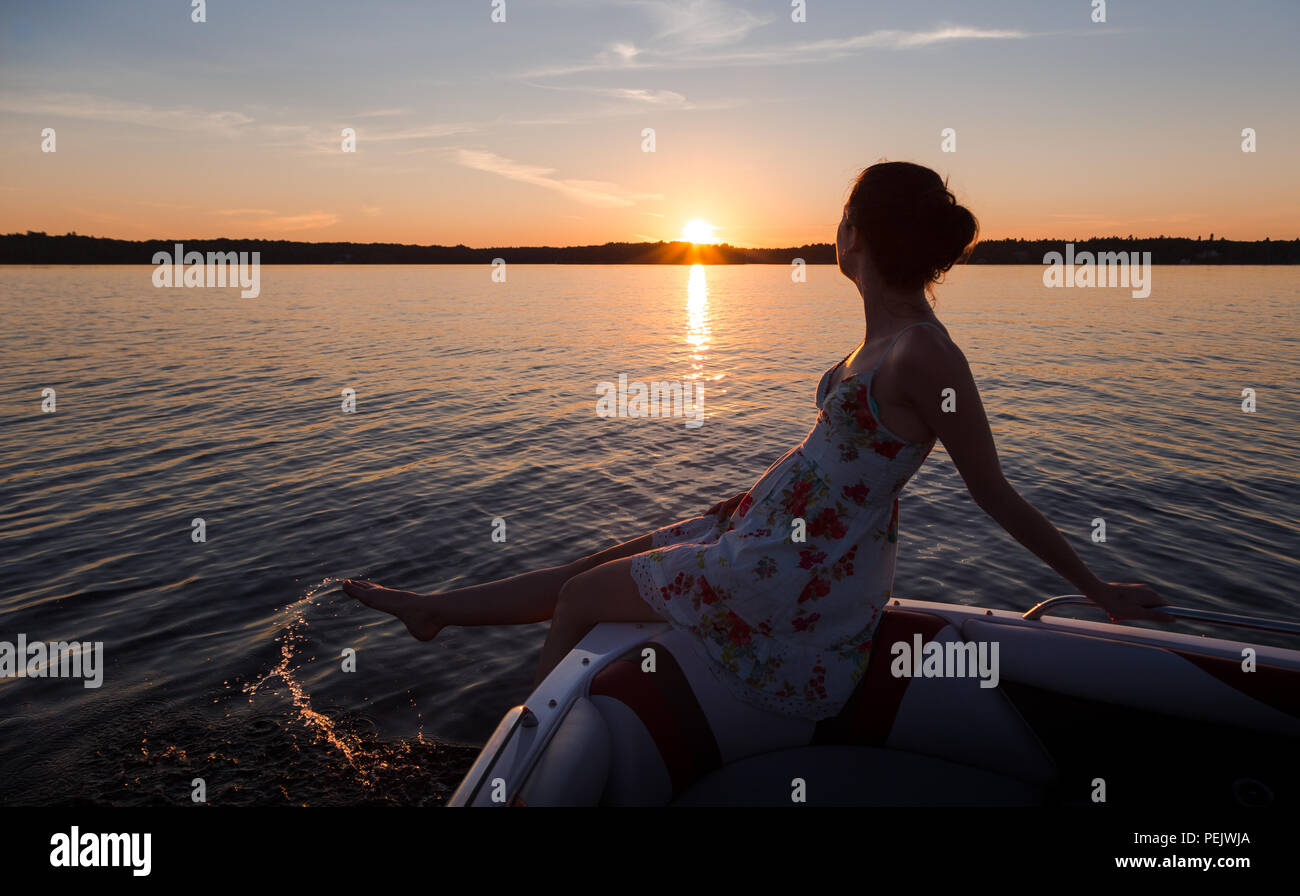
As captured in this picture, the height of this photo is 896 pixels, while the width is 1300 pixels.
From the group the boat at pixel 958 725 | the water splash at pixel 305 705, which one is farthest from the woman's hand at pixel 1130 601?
the water splash at pixel 305 705

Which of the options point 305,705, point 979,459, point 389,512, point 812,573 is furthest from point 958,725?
point 389,512

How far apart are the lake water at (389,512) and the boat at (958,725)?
256 cm

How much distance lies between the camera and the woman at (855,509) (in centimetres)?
248

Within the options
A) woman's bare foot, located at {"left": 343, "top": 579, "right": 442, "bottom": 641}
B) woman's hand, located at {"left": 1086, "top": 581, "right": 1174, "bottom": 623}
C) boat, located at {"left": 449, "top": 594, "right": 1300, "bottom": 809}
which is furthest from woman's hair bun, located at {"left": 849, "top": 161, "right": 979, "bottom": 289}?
woman's bare foot, located at {"left": 343, "top": 579, "right": 442, "bottom": 641}

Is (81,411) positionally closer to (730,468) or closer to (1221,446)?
(730,468)

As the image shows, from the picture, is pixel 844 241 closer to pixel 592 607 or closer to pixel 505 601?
pixel 592 607

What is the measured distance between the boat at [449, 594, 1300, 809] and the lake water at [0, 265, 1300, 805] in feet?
8.40

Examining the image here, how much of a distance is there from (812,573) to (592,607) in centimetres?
102

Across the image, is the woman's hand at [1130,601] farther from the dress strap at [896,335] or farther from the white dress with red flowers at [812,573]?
the dress strap at [896,335]

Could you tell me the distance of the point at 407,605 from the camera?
4020mm

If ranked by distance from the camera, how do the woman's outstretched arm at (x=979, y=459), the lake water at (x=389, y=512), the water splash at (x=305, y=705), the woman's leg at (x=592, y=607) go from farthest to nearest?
the lake water at (x=389, y=512) → the water splash at (x=305, y=705) → the woman's leg at (x=592, y=607) → the woman's outstretched arm at (x=979, y=459)

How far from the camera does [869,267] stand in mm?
2695

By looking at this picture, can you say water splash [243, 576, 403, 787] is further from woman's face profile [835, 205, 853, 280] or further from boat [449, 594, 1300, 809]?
woman's face profile [835, 205, 853, 280]

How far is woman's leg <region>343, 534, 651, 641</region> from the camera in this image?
354cm
